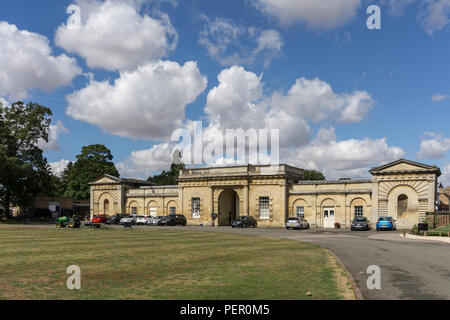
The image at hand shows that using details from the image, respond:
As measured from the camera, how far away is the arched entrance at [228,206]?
59188 mm

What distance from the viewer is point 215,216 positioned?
5722cm

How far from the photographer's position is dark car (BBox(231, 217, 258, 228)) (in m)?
49.6

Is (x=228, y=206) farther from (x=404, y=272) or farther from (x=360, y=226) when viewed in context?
(x=404, y=272)

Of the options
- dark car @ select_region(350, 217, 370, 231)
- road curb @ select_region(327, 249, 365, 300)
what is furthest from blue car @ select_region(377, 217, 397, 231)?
road curb @ select_region(327, 249, 365, 300)

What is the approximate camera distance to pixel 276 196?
5400 cm

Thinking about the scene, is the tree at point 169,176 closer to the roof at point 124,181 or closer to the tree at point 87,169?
the tree at point 87,169

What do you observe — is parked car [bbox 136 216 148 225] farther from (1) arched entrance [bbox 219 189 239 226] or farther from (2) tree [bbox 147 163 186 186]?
(2) tree [bbox 147 163 186 186]

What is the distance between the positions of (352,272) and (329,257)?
14.5 ft

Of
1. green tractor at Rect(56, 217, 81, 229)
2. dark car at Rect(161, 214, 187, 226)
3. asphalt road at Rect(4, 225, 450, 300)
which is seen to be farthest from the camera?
dark car at Rect(161, 214, 187, 226)

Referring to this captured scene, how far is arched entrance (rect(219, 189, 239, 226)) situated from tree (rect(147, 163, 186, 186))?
141 feet
